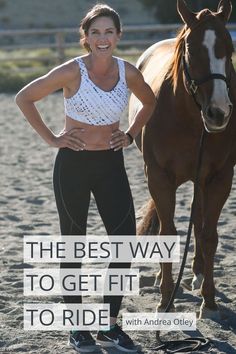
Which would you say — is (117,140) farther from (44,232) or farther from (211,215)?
(44,232)

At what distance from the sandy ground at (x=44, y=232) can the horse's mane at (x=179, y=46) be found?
1309 millimetres

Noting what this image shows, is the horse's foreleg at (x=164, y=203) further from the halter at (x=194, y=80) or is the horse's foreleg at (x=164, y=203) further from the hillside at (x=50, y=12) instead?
the hillside at (x=50, y=12)

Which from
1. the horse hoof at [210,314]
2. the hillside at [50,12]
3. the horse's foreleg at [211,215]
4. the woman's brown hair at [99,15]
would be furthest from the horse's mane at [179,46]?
the hillside at [50,12]

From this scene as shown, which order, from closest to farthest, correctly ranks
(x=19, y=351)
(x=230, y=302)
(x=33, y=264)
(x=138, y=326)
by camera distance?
1. (x=19, y=351)
2. (x=138, y=326)
3. (x=230, y=302)
4. (x=33, y=264)

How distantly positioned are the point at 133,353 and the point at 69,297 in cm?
43

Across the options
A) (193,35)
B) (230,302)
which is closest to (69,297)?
(230,302)

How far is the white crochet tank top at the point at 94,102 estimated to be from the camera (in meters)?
3.76

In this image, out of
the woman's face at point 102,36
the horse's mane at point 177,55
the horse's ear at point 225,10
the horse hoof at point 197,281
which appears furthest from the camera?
the horse hoof at point 197,281

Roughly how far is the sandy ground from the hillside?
4349 centimetres

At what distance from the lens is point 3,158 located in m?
9.45

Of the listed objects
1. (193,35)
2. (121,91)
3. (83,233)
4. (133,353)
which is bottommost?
(133,353)

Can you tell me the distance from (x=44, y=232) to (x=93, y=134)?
2516 mm

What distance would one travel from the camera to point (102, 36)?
372 cm

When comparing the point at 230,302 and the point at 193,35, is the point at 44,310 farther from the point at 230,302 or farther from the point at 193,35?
the point at 193,35
